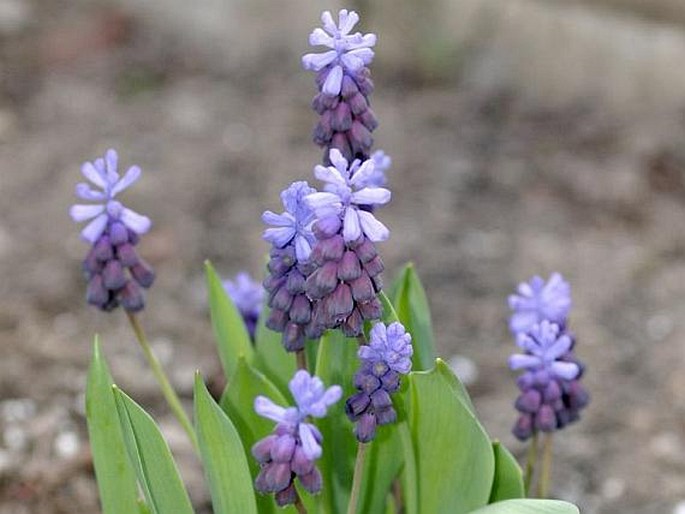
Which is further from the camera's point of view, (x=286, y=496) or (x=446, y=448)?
(x=446, y=448)

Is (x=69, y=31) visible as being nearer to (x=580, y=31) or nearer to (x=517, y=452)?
(x=580, y=31)

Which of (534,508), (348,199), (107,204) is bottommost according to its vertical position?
(534,508)

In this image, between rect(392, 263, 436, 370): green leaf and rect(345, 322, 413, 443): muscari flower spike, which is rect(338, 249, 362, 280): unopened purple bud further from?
rect(392, 263, 436, 370): green leaf

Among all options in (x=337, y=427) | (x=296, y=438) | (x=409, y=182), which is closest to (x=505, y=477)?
(x=337, y=427)

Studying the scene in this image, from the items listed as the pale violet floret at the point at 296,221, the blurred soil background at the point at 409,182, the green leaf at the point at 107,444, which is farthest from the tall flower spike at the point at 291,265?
the blurred soil background at the point at 409,182

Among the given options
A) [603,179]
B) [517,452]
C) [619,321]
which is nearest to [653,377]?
[619,321]

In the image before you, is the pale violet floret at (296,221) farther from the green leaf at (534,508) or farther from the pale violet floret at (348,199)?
the green leaf at (534,508)

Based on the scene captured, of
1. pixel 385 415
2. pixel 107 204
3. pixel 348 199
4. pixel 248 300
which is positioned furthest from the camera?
pixel 248 300

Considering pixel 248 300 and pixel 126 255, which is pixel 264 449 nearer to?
pixel 126 255
